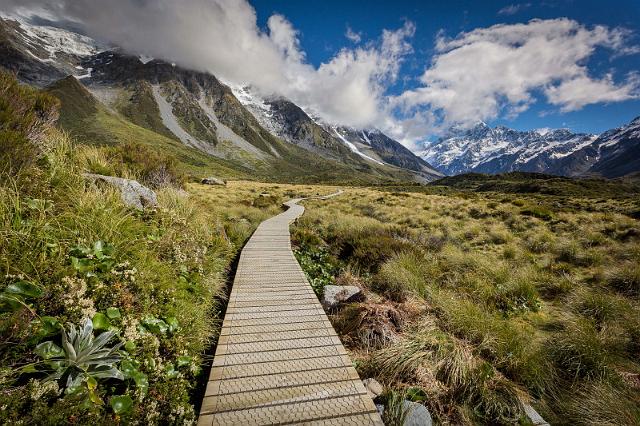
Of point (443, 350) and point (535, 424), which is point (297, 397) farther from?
point (535, 424)

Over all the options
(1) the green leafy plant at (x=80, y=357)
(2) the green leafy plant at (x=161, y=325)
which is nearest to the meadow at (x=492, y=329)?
(2) the green leafy plant at (x=161, y=325)

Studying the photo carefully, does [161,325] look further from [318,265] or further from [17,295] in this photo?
[318,265]

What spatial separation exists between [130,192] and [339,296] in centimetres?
523

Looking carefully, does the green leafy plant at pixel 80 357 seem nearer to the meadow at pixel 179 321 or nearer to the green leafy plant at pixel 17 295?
the meadow at pixel 179 321

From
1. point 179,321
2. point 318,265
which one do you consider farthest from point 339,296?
point 179,321

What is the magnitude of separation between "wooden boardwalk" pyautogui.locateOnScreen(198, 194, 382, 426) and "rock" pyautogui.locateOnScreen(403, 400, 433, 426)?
383 millimetres

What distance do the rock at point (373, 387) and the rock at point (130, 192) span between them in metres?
5.49

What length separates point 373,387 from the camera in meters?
3.95

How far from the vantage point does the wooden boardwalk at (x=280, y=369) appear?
3309mm

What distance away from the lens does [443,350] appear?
4.48 m

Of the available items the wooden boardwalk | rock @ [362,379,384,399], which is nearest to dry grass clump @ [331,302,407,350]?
the wooden boardwalk

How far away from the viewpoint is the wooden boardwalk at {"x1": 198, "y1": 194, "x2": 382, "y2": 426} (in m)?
3.31

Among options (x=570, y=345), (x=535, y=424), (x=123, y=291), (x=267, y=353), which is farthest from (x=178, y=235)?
(x=570, y=345)

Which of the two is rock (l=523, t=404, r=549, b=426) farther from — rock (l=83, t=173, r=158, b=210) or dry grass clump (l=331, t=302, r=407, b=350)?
rock (l=83, t=173, r=158, b=210)
